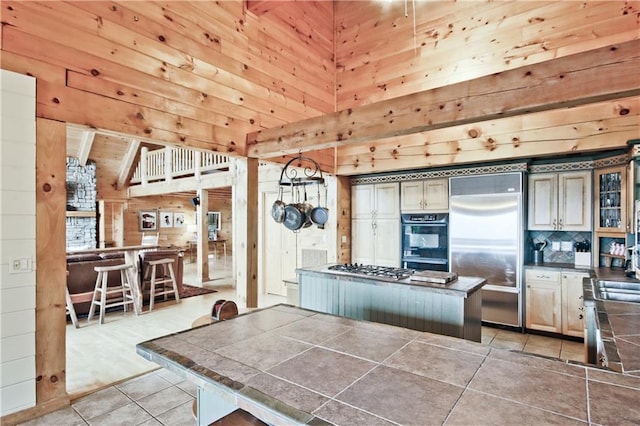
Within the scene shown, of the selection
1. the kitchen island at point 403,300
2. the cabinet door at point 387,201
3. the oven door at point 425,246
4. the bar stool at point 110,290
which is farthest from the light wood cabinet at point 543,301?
the bar stool at point 110,290

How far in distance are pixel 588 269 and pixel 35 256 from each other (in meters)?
5.54

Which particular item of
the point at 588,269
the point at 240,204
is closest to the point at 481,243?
the point at 588,269

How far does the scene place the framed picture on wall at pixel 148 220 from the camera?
37.3ft

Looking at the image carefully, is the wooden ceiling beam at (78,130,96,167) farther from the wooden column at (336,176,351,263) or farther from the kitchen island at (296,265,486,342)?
the kitchen island at (296,265,486,342)

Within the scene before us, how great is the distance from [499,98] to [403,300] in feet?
6.66

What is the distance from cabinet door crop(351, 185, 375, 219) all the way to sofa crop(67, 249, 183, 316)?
3.50 meters

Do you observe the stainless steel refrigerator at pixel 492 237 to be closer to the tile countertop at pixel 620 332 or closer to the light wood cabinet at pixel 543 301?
the light wood cabinet at pixel 543 301

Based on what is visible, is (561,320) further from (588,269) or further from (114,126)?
(114,126)

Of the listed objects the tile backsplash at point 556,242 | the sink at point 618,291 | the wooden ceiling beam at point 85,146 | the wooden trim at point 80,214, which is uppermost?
the wooden ceiling beam at point 85,146

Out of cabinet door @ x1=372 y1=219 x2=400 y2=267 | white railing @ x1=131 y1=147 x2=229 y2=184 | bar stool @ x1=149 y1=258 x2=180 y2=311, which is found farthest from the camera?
white railing @ x1=131 y1=147 x2=229 y2=184

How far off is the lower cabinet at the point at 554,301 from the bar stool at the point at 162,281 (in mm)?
5634

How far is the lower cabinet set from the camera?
4051 millimetres

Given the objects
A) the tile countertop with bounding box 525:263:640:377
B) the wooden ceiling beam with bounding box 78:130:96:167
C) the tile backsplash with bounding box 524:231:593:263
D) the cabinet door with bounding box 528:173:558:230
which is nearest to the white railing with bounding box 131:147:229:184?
the wooden ceiling beam with bounding box 78:130:96:167

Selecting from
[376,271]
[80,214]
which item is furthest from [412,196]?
[80,214]
